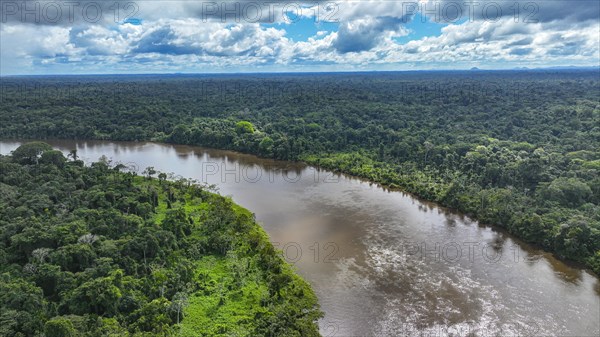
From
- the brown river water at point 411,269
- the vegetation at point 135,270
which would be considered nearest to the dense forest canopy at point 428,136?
the brown river water at point 411,269

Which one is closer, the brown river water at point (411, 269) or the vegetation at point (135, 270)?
the vegetation at point (135, 270)

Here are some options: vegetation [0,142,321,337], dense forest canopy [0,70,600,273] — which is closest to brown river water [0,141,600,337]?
dense forest canopy [0,70,600,273]

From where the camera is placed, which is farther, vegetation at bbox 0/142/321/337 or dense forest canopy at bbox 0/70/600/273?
dense forest canopy at bbox 0/70/600/273

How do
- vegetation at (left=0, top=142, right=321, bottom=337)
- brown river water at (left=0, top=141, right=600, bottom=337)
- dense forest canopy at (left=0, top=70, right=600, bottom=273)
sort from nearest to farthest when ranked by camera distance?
vegetation at (left=0, top=142, right=321, bottom=337), brown river water at (left=0, top=141, right=600, bottom=337), dense forest canopy at (left=0, top=70, right=600, bottom=273)

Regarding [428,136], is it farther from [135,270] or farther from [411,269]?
[135,270]

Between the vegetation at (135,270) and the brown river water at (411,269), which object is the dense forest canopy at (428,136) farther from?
the vegetation at (135,270)

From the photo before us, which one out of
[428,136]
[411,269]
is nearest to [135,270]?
[411,269]

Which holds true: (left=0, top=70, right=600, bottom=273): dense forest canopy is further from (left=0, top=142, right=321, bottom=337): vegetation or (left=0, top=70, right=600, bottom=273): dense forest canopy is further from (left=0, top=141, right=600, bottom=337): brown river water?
(left=0, top=142, right=321, bottom=337): vegetation
